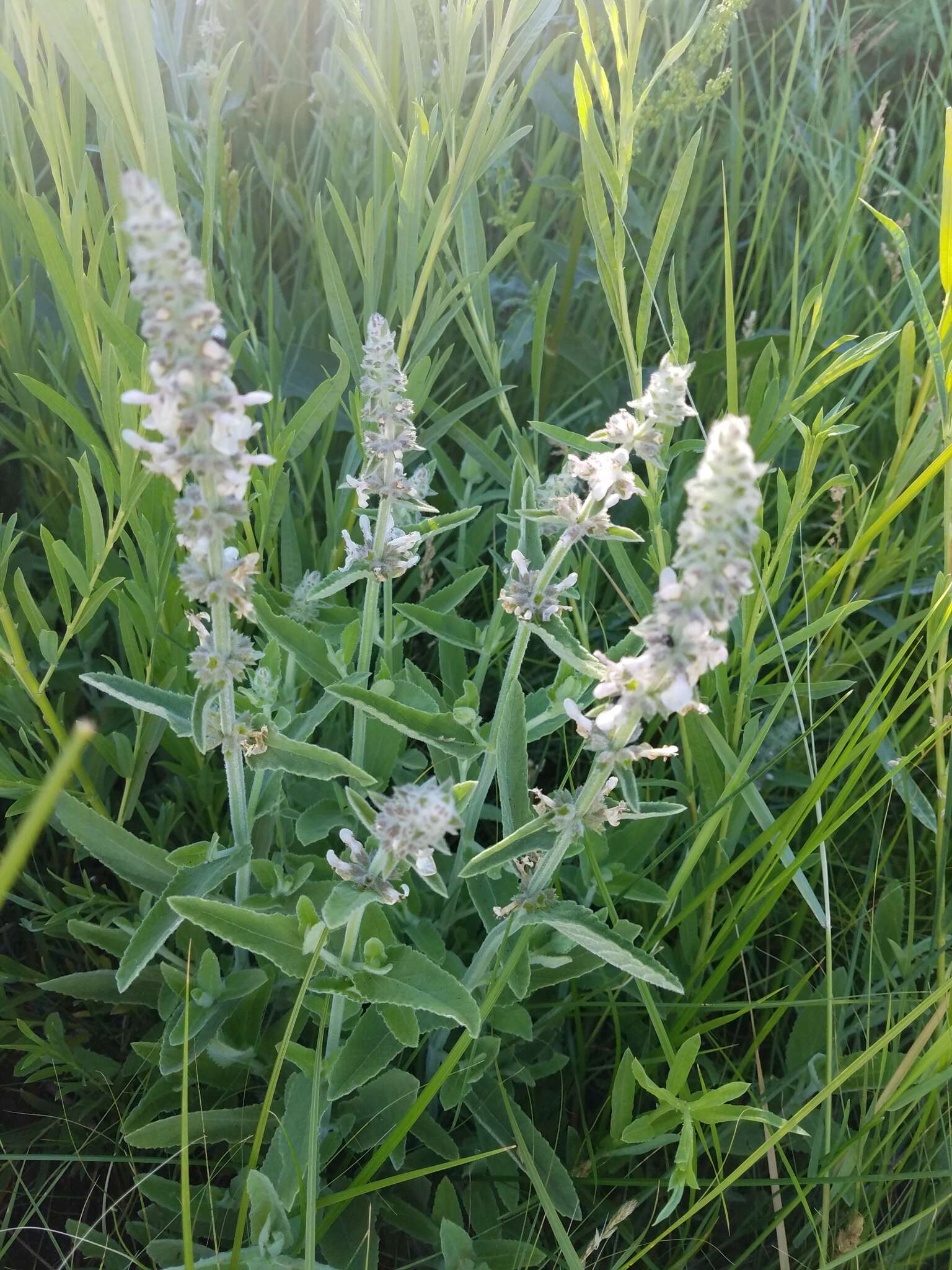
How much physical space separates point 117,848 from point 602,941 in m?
0.82

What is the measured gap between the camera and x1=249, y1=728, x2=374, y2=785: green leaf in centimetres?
145

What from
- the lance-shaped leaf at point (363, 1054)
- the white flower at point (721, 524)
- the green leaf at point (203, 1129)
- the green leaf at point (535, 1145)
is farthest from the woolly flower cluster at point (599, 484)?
the green leaf at point (203, 1129)

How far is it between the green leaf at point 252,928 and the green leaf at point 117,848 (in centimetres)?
27

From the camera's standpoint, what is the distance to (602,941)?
53.9 inches

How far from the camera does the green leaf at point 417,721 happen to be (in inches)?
56.9

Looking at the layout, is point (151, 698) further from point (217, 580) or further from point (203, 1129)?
point (203, 1129)

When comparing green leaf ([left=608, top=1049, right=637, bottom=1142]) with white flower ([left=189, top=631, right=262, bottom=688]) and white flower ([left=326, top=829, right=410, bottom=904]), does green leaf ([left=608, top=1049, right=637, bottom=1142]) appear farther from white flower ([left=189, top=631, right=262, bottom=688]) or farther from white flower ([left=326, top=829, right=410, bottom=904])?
white flower ([left=189, top=631, right=262, bottom=688])

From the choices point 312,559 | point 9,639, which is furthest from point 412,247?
point 9,639

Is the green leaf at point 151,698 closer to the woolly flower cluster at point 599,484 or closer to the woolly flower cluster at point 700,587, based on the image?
the woolly flower cluster at point 599,484

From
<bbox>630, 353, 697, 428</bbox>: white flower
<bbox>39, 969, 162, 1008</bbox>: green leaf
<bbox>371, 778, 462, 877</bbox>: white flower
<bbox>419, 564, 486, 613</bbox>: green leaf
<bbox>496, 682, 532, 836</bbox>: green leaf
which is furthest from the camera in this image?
<bbox>419, 564, 486, 613</bbox>: green leaf

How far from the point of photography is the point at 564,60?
3.23 metres

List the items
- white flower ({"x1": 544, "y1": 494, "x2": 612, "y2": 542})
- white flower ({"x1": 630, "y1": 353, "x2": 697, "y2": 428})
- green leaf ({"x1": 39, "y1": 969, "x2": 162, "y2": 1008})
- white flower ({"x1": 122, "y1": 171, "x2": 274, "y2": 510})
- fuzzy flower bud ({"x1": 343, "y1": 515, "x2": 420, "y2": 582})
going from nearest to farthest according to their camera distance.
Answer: white flower ({"x1": 122, "y1": 171, "x2": 274, "y2": 510}) < white flower ({"x1": 630, "y1": 353, "x2": 697, "y2": 428}) < white flower ({"x1": 544, "y1": 494, "x2": 612, "y2": 542}) < fuzzy flower bud ({"x1": 343, "y1": 515, "x2": 420, "y2": 582}) < green leaf ({"x1": 39, "y1": 969, "x2": 162, "y2": 1008})

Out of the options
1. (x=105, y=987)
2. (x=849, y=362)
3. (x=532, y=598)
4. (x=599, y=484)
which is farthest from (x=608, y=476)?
(x=105, y=987)

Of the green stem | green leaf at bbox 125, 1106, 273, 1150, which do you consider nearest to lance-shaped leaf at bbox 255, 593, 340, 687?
the green stem
